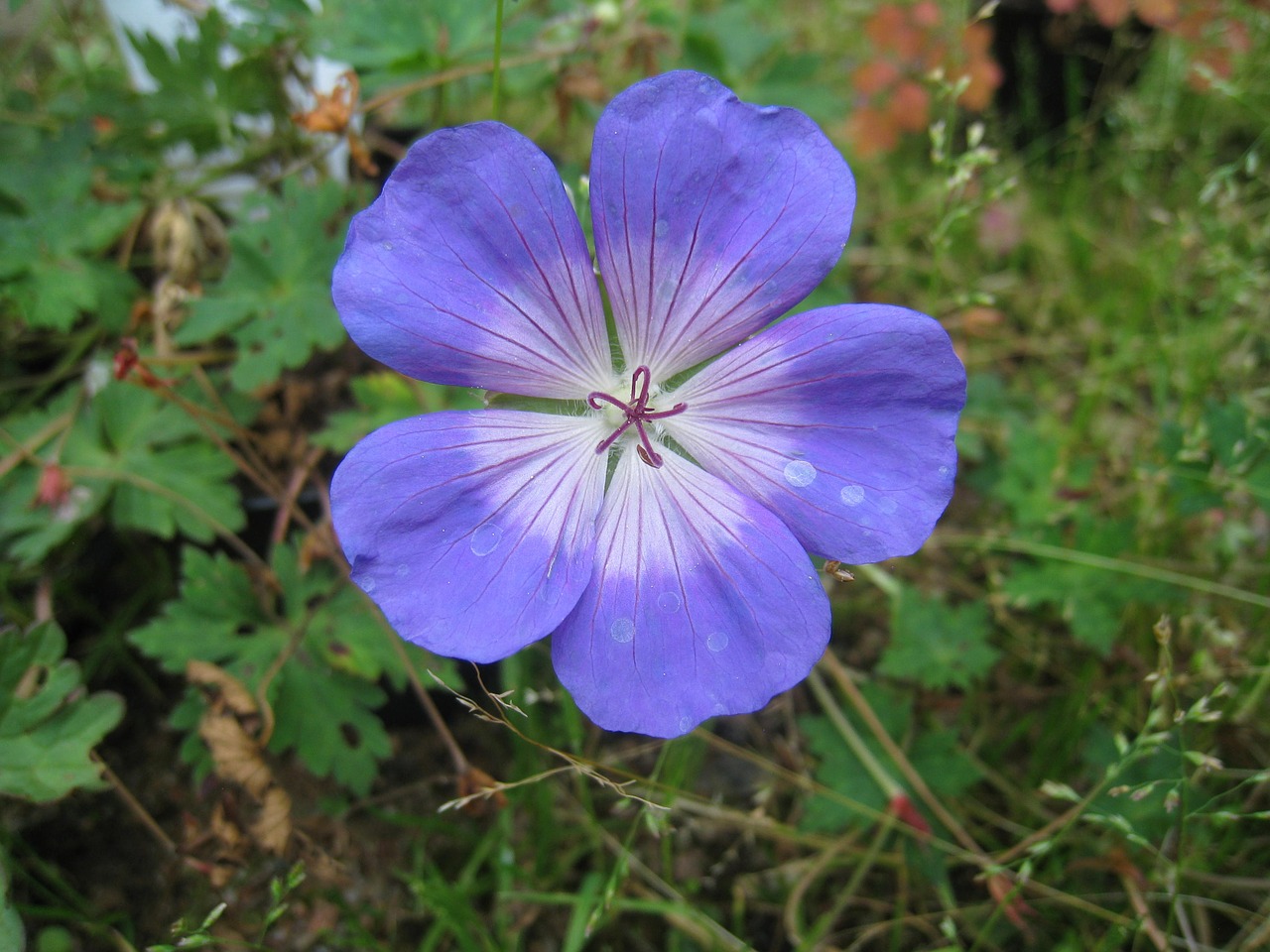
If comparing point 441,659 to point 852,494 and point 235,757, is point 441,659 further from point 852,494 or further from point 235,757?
point 852,494

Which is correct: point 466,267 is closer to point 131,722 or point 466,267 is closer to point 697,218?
point 697,218

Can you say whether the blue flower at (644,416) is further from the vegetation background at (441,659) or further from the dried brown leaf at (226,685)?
the dried brown leaf at (226,685)

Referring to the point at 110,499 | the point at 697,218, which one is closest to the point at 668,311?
the point at 697,218

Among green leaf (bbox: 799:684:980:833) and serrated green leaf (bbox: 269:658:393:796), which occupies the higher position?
serrated green leaf (bbox: 269:658:393:796)

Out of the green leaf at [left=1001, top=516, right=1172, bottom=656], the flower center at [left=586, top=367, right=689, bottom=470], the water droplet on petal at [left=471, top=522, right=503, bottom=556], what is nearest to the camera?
the water droplet on petal at [left=471, top=522, right=503, bottom=556]

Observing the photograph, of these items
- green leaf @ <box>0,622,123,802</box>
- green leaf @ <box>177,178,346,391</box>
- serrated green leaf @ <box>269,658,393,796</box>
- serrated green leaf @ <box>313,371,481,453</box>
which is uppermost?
green leaf @ <box>177,178,346,391</box>

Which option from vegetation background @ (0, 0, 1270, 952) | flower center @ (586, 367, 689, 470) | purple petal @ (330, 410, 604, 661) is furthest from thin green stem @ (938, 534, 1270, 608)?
purple petal @ (330, 410, 604, 661)

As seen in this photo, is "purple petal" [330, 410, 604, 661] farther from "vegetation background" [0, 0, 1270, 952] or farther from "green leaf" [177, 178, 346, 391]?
"green leaf" [177, 178, 346, 391]
